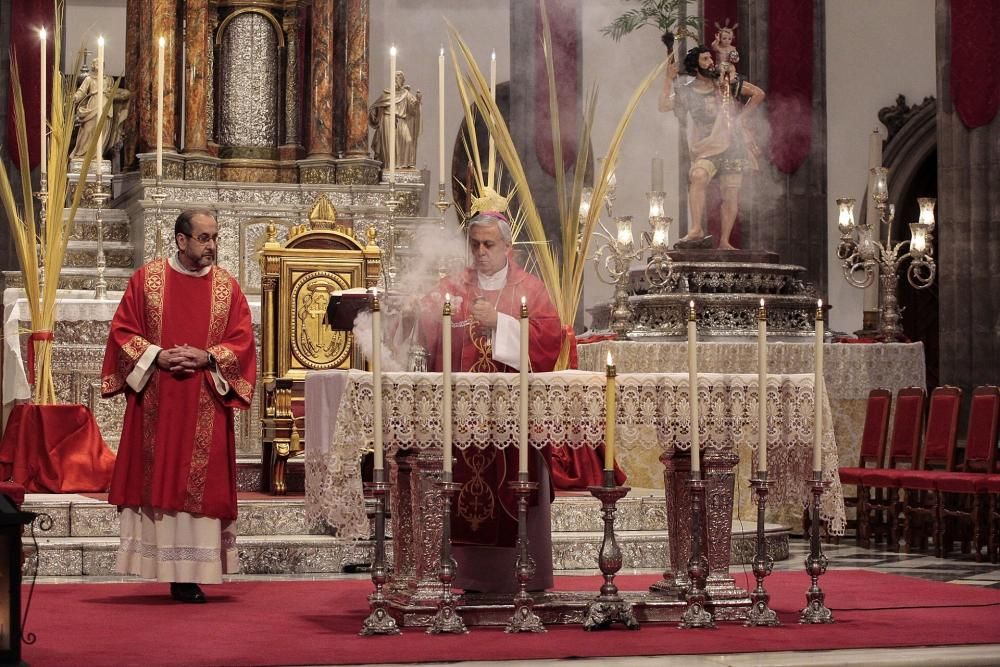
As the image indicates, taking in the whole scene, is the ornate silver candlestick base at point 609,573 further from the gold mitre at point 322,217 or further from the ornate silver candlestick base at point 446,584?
the gold mitre at point 322,217

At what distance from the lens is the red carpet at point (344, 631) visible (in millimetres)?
4512

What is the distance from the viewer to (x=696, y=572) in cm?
512

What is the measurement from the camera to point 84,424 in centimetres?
Answer: 813

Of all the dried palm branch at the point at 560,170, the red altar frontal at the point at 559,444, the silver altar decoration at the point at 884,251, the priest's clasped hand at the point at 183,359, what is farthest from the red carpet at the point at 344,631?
the silver altar decoration at the point at 884,251

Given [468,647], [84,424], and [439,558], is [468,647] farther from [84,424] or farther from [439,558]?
[84,424]

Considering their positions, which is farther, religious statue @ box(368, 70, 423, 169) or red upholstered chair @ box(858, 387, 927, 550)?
religious statue @ box(368, 70, 423, 169)

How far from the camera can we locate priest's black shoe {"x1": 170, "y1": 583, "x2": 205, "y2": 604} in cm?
600

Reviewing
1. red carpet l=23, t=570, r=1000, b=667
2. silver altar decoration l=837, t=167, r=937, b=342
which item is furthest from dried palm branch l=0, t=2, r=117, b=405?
silver altar decoration l=837, t=167, r=937, b=342

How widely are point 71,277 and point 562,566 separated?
4.45 m

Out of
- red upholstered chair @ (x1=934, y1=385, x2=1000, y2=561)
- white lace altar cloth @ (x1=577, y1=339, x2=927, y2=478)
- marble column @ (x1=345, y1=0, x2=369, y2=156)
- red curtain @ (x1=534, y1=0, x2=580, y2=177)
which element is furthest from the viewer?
red curtain @ (x1=534, y1=0, x2=580, y2=177)

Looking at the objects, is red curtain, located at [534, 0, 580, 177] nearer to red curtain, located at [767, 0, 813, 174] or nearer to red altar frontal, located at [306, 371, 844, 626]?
red curtain, located at [767, 0, 813, 174]

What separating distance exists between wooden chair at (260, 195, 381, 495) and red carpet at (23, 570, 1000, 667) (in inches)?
88.4

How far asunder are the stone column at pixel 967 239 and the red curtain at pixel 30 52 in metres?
7.73

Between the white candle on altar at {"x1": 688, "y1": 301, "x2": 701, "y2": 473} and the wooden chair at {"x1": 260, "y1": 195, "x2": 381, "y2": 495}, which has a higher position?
the wooden chair at {"x1": 260, "y1": 195, "x2": 381, "y2": 495}
